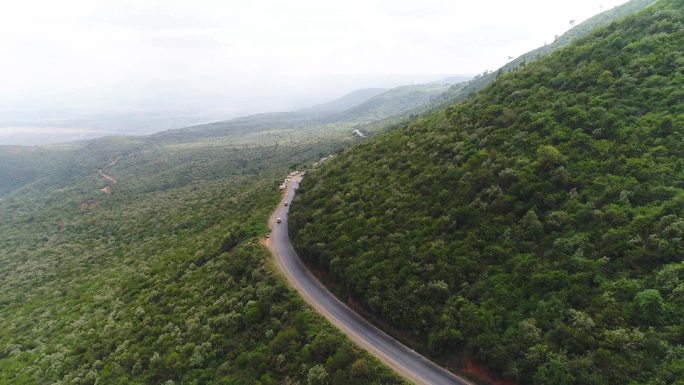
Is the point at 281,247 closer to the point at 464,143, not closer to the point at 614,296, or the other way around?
the point at 464,143

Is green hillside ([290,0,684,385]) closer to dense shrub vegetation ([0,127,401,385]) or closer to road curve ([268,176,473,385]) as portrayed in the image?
road curve ([268,176,473,385])

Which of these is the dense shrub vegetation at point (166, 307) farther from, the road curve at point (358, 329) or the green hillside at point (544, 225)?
the green hillside at point (544, 225)

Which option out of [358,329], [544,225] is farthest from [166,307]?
[544,225]

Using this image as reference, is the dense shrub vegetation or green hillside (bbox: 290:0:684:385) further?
the dense shrub vegetation

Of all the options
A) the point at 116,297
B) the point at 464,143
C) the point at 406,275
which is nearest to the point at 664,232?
the point at 406,275

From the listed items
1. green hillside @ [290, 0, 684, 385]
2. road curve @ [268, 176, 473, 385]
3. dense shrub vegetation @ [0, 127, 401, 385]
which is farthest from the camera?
dense shrub vegetation @ [0, 127, 401, 385]

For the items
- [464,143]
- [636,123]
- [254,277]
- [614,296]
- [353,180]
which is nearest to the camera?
[614,296]
